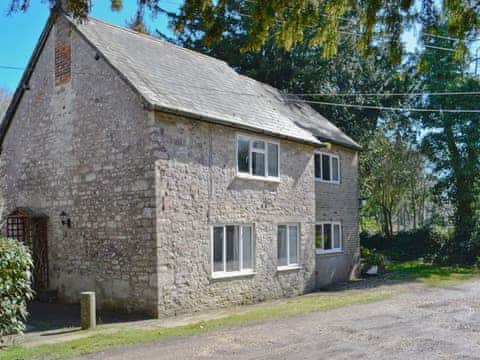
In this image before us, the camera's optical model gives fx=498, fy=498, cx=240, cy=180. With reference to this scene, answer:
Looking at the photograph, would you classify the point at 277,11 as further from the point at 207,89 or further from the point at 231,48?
the point at 231,48

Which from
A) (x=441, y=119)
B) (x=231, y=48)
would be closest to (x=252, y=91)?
(x=231, y=48)

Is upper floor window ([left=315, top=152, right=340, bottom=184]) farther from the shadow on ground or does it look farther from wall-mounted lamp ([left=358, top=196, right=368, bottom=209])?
the shadow on ground

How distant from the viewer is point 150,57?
1678 cm

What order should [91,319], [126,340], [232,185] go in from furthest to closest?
[232,185]
[91,319]
[126,340]

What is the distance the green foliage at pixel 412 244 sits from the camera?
3008 centimetres

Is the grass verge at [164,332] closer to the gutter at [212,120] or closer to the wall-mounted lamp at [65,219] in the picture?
the wall-mounted lamp at [65,219]

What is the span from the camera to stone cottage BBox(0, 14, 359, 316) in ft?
44.0

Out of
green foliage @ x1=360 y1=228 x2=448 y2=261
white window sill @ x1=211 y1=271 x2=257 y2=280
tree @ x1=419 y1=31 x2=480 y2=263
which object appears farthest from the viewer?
green foliage @ x1=360 y1=228 x2=448 y2=261

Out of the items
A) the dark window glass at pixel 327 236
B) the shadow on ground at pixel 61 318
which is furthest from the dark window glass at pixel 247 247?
the dark window glass at pixel 327 236

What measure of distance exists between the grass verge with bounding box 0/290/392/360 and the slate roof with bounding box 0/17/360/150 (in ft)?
18.2

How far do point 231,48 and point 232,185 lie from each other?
17528mm

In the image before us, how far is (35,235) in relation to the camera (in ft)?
54.1

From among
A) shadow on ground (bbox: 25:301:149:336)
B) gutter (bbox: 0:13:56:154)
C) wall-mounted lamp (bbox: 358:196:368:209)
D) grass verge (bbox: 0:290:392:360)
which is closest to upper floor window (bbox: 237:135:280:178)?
grass verge (bbox: 0:290:392:360)

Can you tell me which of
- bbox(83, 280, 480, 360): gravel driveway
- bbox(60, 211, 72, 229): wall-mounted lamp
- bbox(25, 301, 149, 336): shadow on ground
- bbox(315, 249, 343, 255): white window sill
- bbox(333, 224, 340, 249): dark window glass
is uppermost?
bbox(60, 211, 72, 229): wall-mounted lamp
